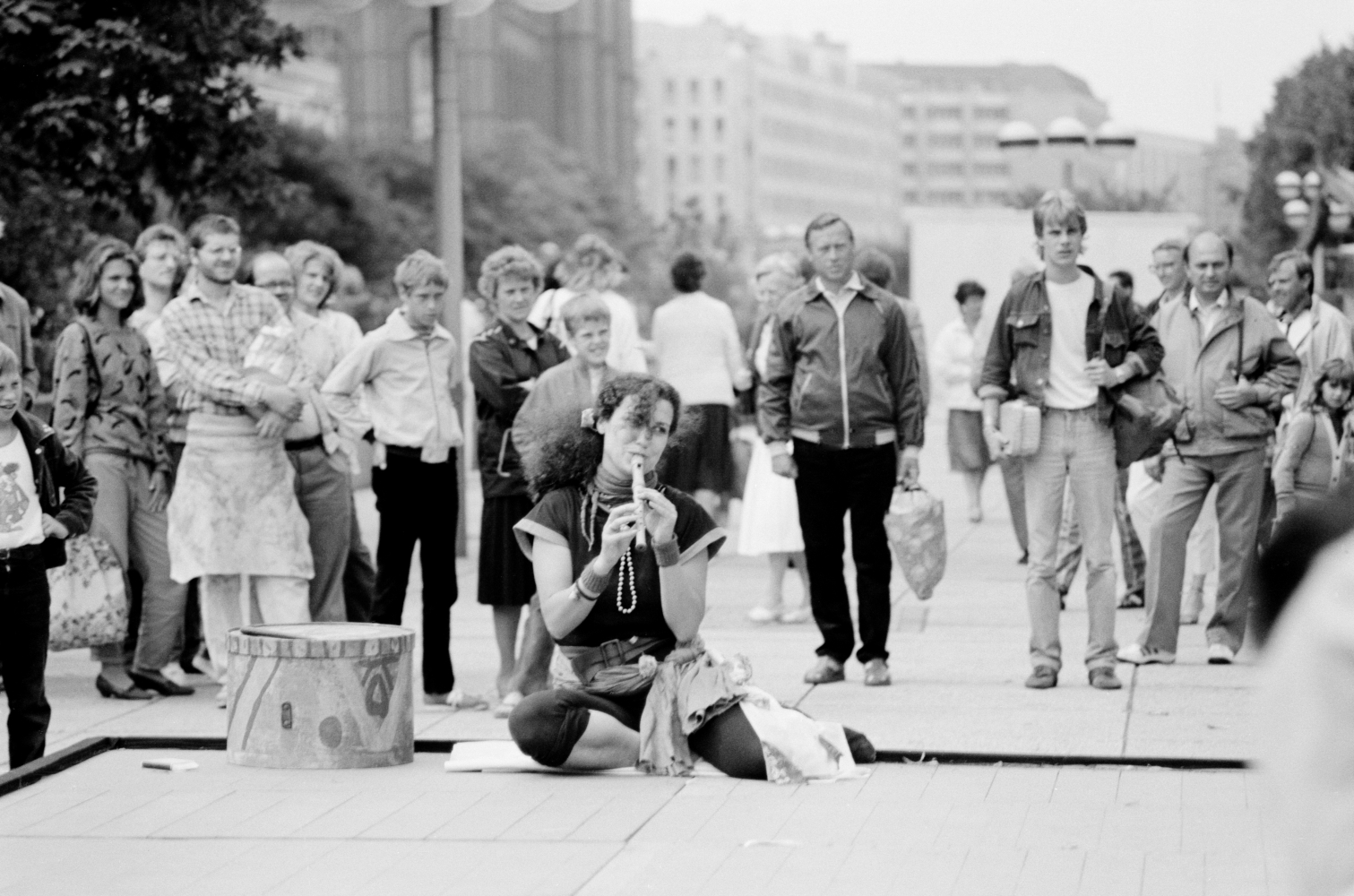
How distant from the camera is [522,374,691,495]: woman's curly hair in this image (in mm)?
7262

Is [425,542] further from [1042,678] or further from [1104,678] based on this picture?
[1104,678]

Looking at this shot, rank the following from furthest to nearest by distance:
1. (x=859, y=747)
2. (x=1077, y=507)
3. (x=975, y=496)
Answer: (x=975, y=496), (x=1077, y=507), (x=859, y=747)

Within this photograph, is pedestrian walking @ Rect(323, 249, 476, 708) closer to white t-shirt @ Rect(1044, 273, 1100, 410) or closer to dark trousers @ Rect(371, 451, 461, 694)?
dark trousers @ Rect(371, 451, 461, 694)

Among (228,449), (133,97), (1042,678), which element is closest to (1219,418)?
(1042,678)

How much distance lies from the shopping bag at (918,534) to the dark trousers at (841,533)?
0.06 m

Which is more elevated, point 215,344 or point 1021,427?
point 215,344

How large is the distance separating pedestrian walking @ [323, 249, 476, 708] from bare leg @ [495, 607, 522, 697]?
146mm

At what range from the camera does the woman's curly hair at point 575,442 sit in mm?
7262

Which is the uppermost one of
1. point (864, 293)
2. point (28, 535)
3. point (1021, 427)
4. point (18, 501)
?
point (864, 293)

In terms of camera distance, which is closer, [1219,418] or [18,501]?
→ [18,501]

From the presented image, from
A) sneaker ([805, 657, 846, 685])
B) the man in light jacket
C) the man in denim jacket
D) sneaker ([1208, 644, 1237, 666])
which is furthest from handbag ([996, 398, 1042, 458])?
sneaker ([1208, 644, 1237, 666])

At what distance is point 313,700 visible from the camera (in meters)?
7.45

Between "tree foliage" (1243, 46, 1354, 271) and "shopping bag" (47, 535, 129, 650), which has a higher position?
"tree foliage" (1243, 46, 1354, 271)

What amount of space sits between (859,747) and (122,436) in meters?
3.47
